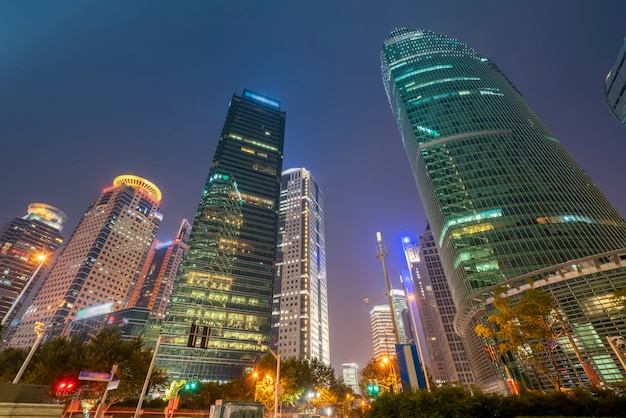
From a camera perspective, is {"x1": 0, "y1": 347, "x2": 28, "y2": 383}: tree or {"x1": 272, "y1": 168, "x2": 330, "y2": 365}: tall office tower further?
{"x1": 272, "y1": 168, "x2": 330, "y2": 365}: tall office tower

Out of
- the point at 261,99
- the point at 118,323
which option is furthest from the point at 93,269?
the point at 261,99

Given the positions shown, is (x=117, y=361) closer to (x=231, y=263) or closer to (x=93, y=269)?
(x=231, y=263)

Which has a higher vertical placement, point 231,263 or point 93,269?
point 93,269

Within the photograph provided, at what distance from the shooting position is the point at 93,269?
533 ft

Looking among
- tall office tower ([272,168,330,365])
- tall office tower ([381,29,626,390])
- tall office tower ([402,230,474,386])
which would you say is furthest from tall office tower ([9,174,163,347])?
tall office tower ([381,29,626,390])

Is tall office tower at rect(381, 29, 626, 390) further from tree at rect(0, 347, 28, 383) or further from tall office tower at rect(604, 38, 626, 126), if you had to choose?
tree at rect(0, 347, 28, 383)

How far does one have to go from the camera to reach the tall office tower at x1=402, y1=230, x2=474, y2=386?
380ft

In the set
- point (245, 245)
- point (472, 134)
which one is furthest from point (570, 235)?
point (245, 245)

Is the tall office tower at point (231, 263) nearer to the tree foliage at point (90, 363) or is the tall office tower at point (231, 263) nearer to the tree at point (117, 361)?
the tree foliage at point (90, 363)

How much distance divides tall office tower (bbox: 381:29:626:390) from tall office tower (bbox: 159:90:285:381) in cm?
6598

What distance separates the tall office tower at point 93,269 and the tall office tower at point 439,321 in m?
171

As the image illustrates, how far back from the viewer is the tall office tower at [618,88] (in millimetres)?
44531

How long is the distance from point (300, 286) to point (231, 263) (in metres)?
57.9

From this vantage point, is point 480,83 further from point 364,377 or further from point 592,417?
point 592,417
